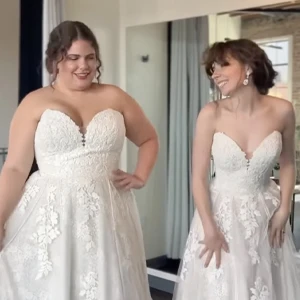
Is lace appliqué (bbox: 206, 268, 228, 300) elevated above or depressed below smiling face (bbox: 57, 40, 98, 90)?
below

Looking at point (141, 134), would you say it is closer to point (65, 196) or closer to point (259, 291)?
point (65, 196)

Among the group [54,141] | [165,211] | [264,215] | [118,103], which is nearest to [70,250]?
[54,141]

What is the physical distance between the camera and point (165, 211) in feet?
12.9

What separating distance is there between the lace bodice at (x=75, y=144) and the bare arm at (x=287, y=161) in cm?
61

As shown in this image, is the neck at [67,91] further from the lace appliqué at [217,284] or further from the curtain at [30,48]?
the curtain at [30,48]

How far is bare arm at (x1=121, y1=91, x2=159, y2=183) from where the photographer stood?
210cm

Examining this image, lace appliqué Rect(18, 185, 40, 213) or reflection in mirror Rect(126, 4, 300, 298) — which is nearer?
lace appliqué Rect(18, 185, 40, 213)

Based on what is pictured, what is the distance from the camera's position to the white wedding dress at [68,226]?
191cm

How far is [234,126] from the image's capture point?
199 cm

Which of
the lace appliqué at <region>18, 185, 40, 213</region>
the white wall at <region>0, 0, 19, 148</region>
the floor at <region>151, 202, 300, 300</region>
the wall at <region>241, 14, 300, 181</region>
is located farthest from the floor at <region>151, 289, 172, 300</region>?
the lace appliqué at <region>18, 185, 40, 213</region>

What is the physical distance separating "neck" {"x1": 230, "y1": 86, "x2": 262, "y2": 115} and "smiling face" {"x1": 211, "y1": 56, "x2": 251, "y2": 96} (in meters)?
0.02

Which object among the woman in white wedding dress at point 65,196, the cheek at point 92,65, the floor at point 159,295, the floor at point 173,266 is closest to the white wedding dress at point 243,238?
the woman in white wedding dress at point 65,196

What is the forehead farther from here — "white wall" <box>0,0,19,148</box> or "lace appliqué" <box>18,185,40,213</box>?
"white wall" <box>0,0,19,148</box>

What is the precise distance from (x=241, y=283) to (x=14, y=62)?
2504 mm
